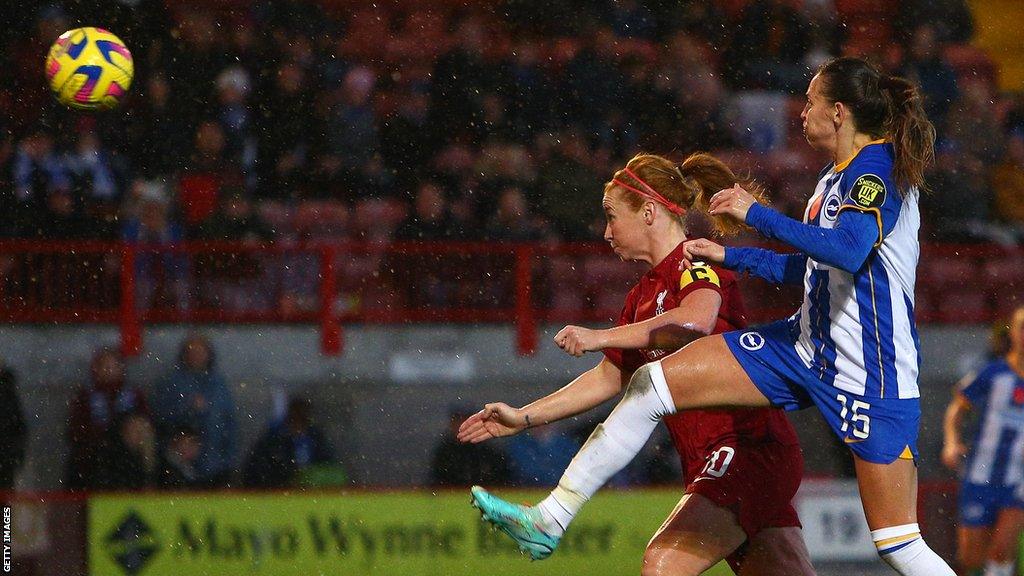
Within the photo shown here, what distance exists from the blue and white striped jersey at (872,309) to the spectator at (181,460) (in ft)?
17.9

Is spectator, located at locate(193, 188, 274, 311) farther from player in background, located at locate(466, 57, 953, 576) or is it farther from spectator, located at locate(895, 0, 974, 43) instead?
spectator, located at locate(895, 0, 974, 43)

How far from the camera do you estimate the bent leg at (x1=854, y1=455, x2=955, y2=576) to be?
3811 millimetres

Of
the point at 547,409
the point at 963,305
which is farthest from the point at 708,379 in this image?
the point at 963,305


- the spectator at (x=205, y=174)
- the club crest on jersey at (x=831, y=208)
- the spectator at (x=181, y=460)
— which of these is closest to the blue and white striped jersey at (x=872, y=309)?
the club crest on jersey at (x=831, y=208)

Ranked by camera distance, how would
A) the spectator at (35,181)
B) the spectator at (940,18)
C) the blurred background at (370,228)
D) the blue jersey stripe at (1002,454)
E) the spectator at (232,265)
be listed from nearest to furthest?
the blue jersey stripe at (1002,454), the blurred background at (370,228), the spectator at (232,265), the spectator at (35,181), the spectator at (940,18)

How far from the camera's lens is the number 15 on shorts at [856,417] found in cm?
388

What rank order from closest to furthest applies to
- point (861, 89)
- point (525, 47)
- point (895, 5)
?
1. point (861, 89)
2. point (525, 47)
3. point (895, 5)

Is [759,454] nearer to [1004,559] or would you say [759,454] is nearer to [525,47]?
[1004,559]

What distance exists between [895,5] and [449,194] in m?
4.52

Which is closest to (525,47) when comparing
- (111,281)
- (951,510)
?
(111,281)

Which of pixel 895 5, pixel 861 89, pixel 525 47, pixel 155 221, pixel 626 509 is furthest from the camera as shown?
pixel 895 5

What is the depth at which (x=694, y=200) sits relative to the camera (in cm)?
444

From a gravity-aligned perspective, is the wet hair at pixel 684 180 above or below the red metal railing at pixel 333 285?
above

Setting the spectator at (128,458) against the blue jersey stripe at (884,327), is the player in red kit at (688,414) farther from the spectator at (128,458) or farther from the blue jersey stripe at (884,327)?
the spectator at (128,458)
